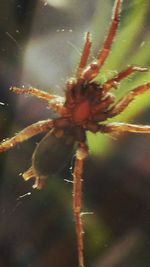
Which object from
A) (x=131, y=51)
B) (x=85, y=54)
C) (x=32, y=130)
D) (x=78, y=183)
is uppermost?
(x=131, y=51)

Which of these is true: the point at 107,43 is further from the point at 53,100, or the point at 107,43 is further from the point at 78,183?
the point at 78,183

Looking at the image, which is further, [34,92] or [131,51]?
[131,51]

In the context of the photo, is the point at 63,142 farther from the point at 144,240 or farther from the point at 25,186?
the point at 144,240

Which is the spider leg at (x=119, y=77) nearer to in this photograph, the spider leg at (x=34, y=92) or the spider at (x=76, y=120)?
the spider at (x=76, y=120)

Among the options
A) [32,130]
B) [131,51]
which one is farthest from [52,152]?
[131,51]

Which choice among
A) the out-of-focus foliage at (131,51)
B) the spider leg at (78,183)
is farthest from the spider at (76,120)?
the out-of-focus foliage at (131,51)

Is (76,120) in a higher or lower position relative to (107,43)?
lower
